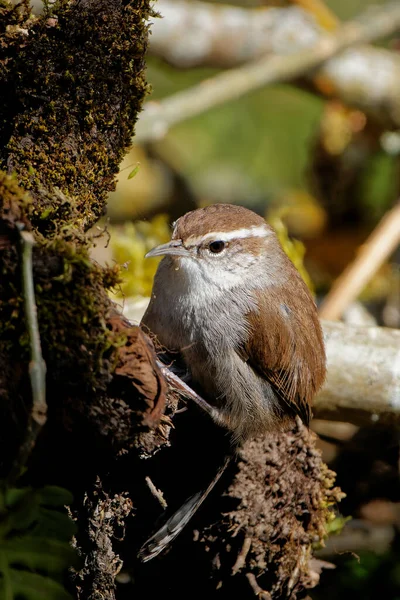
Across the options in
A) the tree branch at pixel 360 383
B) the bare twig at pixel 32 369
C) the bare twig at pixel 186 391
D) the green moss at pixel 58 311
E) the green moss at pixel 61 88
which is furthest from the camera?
the tree branch at pixel 360 383

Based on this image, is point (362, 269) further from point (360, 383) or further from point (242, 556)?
point (242, 556)

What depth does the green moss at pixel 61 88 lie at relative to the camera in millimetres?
2486

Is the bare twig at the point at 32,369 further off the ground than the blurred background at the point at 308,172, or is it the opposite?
the blurred background at the point at 308,172

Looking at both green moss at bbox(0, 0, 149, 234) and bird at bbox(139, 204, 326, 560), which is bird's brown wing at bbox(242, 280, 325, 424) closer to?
bird at bbox(139, 204, 326, 560)

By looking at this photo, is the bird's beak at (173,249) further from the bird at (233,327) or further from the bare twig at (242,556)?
the bare twig at (242,556)

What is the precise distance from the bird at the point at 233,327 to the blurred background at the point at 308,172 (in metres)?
0.88

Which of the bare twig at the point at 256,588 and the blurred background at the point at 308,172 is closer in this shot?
the bare twig at the point at 256,588

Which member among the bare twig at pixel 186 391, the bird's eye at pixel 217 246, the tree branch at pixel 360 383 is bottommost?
the bare twig at pixel 186 391

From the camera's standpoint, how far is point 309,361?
3115 millimetres

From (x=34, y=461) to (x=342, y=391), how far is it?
202 cm

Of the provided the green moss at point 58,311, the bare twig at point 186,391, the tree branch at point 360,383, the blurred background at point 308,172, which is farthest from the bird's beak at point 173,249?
the tree branch at point 360,383

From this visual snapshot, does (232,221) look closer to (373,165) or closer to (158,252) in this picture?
(158,252)

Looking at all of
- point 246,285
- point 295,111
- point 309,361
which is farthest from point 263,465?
point 295,111

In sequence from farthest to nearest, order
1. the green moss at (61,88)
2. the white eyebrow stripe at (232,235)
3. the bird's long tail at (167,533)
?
the white eyebrow stripe at (232,235) → the bird's long tail at (167,533) → the green moss at (61,88)
